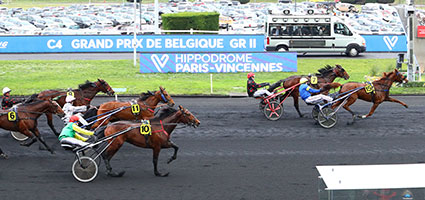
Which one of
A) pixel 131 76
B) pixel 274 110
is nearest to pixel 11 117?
pixel 274 110

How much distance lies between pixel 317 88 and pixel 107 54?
17175 mm

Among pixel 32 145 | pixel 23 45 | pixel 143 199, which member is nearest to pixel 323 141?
pixel 143 199

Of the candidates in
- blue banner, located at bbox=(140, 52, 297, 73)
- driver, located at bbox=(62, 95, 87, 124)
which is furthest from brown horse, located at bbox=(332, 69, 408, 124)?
blue banner, located at bbox=(140, 52, 297, 73)

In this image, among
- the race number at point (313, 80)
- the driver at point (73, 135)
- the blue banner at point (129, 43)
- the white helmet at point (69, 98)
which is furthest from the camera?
the blue banner at point (129, 43)

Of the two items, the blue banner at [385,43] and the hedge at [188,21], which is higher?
the hedge at [188,21]

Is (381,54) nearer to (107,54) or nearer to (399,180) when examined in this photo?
(107,54)

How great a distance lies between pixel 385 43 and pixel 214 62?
38.9ft

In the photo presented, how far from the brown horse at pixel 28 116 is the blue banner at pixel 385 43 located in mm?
22852

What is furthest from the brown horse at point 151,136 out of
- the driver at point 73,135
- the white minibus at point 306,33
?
the white minibus at point 306,33

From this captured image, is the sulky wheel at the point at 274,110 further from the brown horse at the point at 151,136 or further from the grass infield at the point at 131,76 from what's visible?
the brown horse at the point at 151,136

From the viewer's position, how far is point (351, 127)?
15344mm

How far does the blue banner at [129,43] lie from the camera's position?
28984 mm

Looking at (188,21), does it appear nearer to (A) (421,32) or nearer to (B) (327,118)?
(A) (421,32)

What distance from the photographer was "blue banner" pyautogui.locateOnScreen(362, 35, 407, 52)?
31297mm
